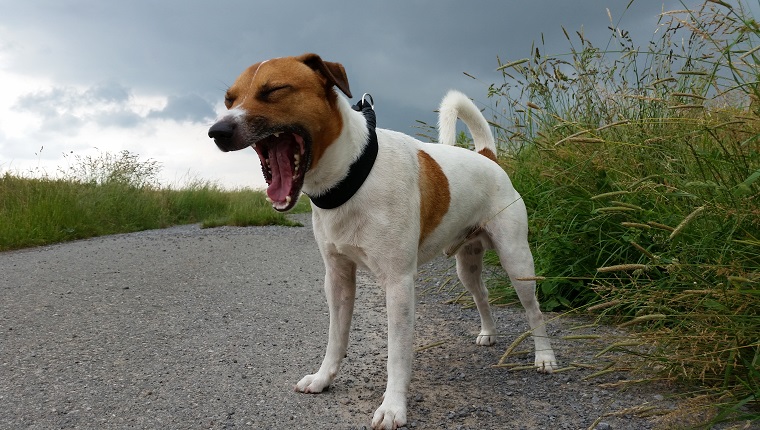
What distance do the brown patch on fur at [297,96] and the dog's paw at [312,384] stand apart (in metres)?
1.24

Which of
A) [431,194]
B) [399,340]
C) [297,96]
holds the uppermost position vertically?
[297,96]

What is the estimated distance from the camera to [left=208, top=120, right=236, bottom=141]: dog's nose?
2.73m

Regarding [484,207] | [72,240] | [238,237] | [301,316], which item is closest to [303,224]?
[238,237]

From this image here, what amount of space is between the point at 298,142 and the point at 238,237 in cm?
681

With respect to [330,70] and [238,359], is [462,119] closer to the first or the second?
[330,70]

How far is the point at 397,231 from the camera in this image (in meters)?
3.16

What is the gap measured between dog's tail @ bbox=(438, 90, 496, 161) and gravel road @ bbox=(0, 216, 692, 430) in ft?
4.42

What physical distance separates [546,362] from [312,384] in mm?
1399

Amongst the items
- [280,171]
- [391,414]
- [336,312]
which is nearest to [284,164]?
[280,171]

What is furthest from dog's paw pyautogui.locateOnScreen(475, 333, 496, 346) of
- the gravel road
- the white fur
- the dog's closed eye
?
the dog's closed eye

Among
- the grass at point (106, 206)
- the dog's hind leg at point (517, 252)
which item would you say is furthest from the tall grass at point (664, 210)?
the grass at point (106, 206)

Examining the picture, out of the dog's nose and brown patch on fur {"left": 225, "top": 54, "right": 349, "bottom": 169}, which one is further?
brown patch on fur {"left": 225, "top": 54, "right": 349, "bottom": 169}

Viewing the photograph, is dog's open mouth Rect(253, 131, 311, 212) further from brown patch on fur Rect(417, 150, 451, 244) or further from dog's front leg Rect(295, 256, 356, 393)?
brown patch on fur Rect(417, 150, 451, 244)

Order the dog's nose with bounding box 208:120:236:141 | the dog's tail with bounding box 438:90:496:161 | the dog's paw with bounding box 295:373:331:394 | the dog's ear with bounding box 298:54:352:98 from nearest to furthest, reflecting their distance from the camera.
Answer: the dog's nose with bounding box 208:120:236:141, the dog's ear with bounding box 298:54:352:98, the dog's paw with bounding box 295:373:331:394, the dog's tail with bounding box 438:90:496:161
